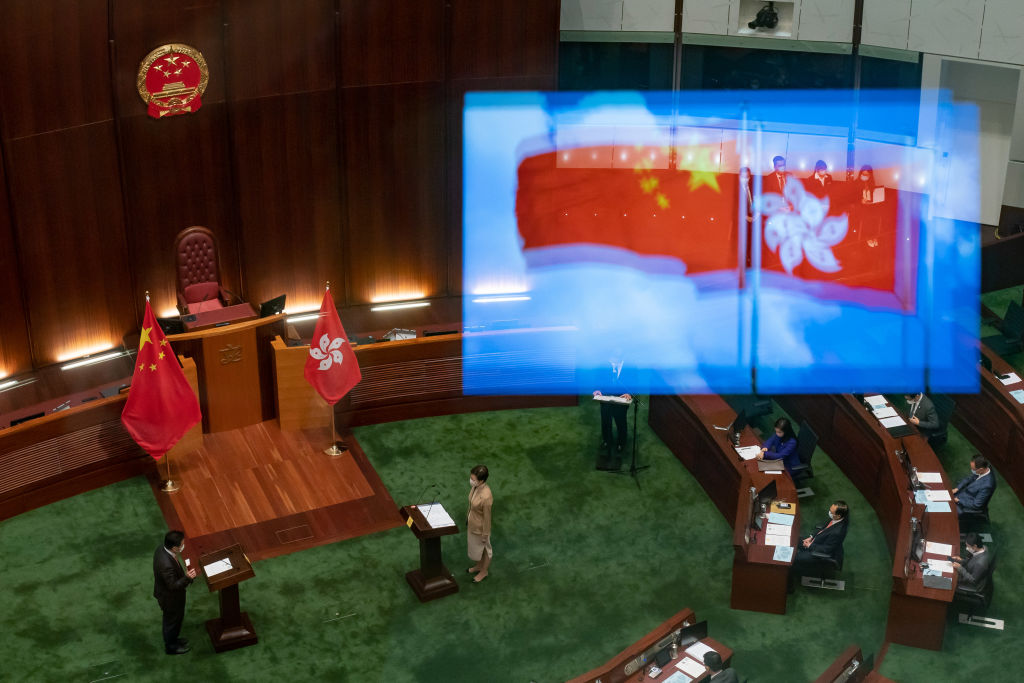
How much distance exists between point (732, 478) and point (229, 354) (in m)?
4.26

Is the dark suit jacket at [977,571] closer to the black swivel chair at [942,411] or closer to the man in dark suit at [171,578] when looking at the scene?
the black swivel chair at [942,411]

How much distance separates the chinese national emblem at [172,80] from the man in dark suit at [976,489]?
6.93 metres

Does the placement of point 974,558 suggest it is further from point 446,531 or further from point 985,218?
point 985,218

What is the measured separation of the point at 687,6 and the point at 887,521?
6.40 m

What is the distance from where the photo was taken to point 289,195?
40.5 feet

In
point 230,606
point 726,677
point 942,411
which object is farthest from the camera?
point 942,411

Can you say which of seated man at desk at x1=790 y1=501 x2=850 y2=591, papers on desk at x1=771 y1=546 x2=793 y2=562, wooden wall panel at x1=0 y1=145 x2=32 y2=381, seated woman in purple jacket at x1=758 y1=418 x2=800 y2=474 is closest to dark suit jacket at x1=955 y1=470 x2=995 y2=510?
seated man at desk at x1=790 y1=501 x2=850 y2=591

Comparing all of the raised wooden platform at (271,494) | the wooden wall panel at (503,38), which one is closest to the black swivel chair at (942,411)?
the raised wooden platform at (271,494)

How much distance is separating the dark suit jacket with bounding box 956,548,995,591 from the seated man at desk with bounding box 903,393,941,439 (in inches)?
76.5

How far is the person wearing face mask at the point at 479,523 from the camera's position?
9523mm

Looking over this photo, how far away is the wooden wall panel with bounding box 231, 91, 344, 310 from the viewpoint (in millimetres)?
12016

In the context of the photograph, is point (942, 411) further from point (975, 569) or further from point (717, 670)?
point (717, 670)

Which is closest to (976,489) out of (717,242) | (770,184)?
(717,242)

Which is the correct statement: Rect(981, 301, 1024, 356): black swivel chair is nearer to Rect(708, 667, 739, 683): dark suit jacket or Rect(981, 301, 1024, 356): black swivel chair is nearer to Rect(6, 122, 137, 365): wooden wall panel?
Rect(708, 667, 739, 683): dark suit jacket
